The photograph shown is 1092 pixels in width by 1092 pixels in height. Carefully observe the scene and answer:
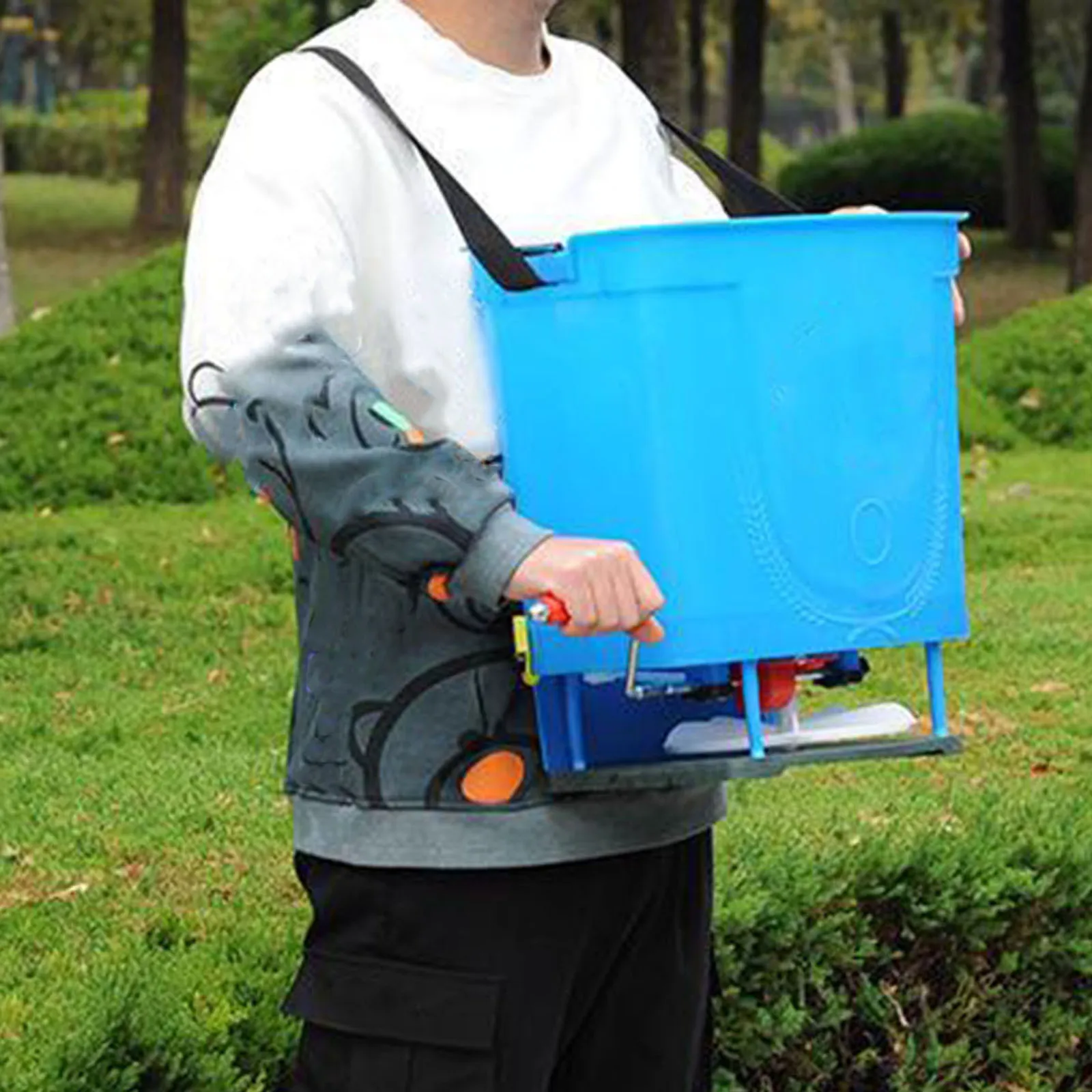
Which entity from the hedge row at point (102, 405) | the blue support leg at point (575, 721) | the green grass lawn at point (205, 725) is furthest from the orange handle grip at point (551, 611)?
the hedge row at point (102, 405)

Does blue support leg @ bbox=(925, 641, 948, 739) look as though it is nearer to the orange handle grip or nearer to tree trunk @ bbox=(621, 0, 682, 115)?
the orange handle grip

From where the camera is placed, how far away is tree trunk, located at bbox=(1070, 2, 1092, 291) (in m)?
19.7

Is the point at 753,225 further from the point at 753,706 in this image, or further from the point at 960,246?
the point at 753,706

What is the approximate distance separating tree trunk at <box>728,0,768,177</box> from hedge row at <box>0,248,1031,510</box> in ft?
52.0

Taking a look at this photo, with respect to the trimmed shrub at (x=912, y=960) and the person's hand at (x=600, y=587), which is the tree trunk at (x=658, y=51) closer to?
the trimmed shrub at (x=912, y=960)

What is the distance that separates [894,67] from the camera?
38.5 metres

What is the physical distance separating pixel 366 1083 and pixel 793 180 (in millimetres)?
29761

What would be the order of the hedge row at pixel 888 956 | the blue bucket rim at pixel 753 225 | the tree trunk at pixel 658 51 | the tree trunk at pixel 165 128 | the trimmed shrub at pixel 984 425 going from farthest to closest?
the tree trunk at pixel 165 128 < the tree trunk at pixel 658 51 < the trimmed shrub at pixel 984 425 < the hedge row at pixel 888 956 < the blue bucket rim at pixel 753 225

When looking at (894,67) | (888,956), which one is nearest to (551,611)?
(888,956)

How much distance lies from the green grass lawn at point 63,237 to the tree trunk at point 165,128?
0.39 metres

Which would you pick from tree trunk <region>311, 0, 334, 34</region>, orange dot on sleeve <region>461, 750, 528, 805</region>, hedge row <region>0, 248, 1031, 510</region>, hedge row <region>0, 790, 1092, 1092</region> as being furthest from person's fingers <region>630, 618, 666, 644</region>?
tree trunk <region>311, 0, 334, 34</region>

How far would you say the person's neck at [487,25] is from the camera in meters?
2.33

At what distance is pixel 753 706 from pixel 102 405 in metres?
8.29

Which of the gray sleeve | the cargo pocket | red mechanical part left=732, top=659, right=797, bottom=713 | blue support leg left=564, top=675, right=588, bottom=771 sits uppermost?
the gray sleeve
